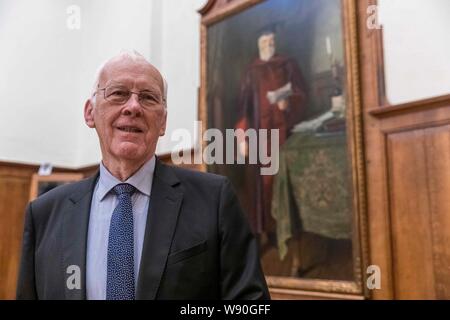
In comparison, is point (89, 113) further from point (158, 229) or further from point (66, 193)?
point (158, 229)

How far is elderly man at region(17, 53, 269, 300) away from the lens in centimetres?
152

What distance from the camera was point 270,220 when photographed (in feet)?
17.7

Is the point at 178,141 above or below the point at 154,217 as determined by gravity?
above

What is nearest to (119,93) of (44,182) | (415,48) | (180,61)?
(415,48)

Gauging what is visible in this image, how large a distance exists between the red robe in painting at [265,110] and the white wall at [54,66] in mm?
2709

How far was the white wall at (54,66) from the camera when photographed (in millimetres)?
8625

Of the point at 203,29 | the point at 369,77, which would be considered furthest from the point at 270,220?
the point at 203,29

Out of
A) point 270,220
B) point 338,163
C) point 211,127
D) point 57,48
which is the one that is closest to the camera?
point 338,163

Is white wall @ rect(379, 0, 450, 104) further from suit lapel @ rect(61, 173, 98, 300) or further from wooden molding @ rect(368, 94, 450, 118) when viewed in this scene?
suit lapel @ rect(61, 173, 98, 300)

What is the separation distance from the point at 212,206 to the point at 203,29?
546 centimetres

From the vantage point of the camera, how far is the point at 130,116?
1.70 metres

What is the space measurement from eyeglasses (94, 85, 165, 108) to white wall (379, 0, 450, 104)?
298 centimetres

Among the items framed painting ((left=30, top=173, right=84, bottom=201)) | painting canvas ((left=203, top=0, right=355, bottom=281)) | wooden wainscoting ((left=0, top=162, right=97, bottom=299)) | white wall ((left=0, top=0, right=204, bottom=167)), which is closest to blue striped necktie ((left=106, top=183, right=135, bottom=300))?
painting canvas ((left=203, top=0, right=355, bottom=281))

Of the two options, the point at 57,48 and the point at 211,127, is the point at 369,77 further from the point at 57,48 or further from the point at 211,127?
the point at 57,48
